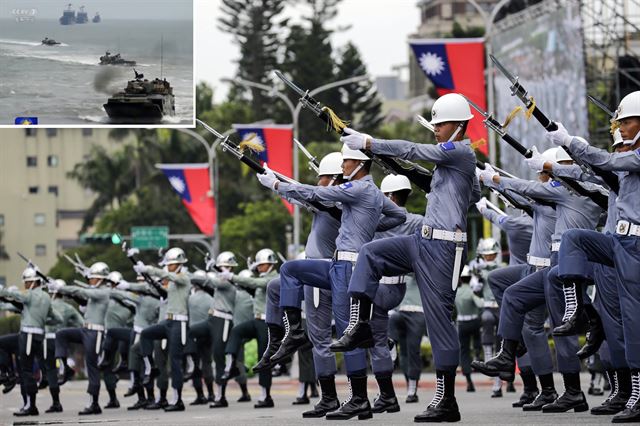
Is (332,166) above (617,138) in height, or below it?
below

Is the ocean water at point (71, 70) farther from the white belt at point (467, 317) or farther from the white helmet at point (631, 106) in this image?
the white belt at point (467, 317)

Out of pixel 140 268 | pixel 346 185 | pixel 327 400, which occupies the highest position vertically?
pixel 346 185

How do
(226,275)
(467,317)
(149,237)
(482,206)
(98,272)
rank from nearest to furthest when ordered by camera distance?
(482,206) → (226,275) → (98,272) → (467,317) → (149,237)

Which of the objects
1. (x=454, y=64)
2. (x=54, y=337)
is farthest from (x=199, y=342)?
(x=454, y=64)

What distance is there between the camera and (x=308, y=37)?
8275 centimetres

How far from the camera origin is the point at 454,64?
31.6 m

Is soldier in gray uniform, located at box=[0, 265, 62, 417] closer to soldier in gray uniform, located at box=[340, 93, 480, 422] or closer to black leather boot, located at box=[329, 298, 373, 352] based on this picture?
black leather boot, located at box=[329, 298, 373, 352]

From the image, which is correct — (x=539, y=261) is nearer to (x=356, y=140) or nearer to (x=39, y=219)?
(x=356, y=140)

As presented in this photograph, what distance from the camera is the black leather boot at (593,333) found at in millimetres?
13938

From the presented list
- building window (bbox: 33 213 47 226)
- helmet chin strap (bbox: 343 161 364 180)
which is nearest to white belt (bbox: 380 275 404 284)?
helmet chin strap (bbox: 343 161 364 180)

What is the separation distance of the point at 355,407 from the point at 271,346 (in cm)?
143

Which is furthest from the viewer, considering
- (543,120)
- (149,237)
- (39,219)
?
(39,219)

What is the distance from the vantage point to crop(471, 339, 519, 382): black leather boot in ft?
48.7

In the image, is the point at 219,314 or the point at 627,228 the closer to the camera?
the point at 627,228
